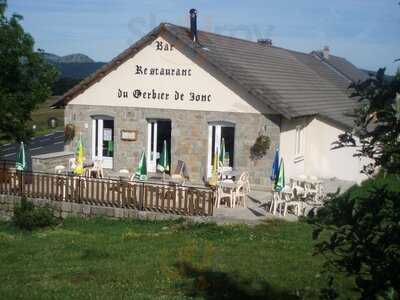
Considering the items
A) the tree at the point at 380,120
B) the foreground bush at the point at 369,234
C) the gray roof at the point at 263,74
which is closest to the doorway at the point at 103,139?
the gray roof at the point at 263,74

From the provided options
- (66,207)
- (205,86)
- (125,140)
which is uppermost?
(205,86)

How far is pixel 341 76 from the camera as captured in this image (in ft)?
127

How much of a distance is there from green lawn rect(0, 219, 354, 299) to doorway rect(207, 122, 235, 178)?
223 inches

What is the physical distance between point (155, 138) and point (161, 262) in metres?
11.4

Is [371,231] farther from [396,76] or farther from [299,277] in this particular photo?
[299,277]

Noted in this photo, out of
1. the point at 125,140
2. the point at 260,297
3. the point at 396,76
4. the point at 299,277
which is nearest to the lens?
the point at 396,76

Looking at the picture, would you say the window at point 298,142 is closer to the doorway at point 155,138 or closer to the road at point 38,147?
the doorway at point 155,138

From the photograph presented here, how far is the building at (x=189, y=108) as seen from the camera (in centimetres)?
1989

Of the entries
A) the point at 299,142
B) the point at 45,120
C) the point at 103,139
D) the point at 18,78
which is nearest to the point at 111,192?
the point at 18,78

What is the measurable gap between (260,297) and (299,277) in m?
1.31

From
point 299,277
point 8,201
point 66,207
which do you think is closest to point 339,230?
point 299,277

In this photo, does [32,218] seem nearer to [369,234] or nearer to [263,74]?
[263,74]

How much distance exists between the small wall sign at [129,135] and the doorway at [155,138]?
0.50 meters

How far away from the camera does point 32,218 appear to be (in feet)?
50.4
